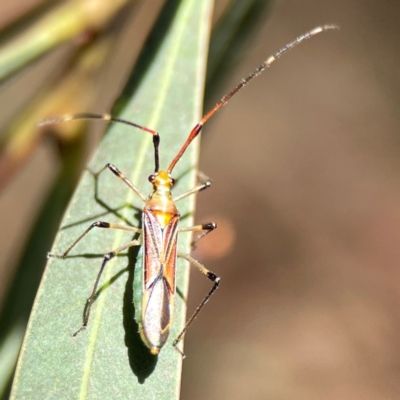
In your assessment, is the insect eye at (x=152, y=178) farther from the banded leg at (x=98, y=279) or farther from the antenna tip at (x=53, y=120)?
the antenna tip at (x=53, y=120)

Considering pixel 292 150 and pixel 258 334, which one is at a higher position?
pixel 292 150

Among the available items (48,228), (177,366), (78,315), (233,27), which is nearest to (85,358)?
(78,315)

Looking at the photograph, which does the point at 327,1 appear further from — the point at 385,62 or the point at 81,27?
the point at 81,27

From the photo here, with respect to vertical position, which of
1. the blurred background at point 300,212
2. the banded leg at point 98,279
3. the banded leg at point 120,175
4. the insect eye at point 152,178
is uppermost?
the blurred background at point 300,212

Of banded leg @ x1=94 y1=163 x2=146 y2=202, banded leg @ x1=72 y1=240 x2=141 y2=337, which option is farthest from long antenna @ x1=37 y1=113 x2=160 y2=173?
banded leg @ x1=72 y1=240 x2=141 y2=337

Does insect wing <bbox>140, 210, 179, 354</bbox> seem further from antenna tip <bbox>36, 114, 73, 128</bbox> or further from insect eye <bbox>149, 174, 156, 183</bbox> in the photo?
antenna tip <bbox>36, 114, 73, 128</bbox>

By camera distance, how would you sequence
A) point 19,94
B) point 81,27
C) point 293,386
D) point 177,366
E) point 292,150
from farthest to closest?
point 292,150, point 19,94, point 293,386, point 81,27, point 177,366

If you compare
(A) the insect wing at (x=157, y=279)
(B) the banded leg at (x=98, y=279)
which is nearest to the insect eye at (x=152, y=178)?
(A) the insect wing at (x=157, y=279)
